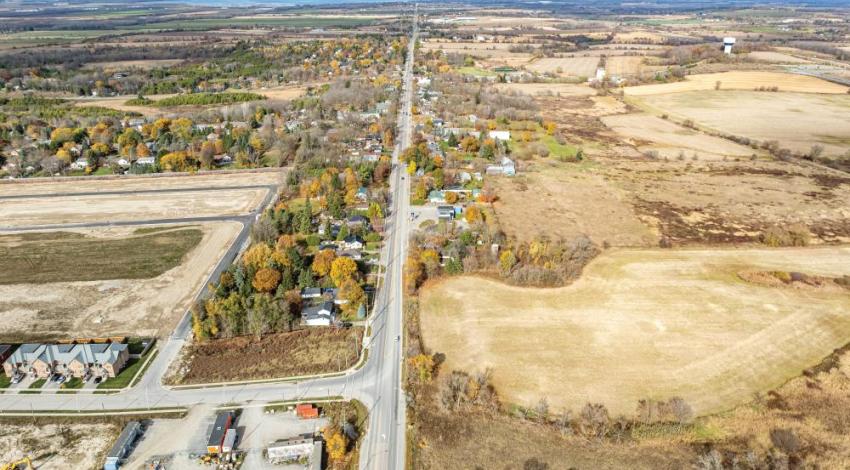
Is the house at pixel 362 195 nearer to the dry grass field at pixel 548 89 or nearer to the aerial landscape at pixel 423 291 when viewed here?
the aerial landscape at pixel 423 291

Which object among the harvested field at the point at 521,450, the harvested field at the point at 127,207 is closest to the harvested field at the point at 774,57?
the harvested field at the point at 127,207

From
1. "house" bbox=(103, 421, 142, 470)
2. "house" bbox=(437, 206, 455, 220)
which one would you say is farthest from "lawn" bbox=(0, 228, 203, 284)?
"house" bbox=(437, 206, 455, 220)

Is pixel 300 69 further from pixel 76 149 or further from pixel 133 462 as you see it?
pixel 133 462

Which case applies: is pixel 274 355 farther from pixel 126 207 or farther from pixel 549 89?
pixel 549 89

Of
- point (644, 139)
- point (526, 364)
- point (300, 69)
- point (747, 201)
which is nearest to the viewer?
point (526, 364)

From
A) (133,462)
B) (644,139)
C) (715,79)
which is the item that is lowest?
(133,462)

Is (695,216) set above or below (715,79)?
below

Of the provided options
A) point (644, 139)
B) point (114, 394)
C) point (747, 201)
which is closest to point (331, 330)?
point (114, 394)
